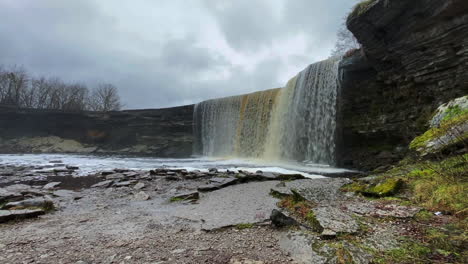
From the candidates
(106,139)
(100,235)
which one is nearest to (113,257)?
(100,235)

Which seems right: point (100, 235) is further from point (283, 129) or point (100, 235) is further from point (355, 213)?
point (283, 129)

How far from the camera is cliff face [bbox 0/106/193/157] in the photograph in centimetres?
3102

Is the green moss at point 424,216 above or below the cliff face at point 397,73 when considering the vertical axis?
below

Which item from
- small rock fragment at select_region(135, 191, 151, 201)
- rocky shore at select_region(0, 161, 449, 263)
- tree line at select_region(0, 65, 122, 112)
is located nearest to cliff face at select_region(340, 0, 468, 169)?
rocky shore at select_region(0, 161, 449, 263)

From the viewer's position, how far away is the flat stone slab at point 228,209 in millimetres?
3099

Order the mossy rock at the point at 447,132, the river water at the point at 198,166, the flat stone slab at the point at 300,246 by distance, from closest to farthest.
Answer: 1. the flat stone slab at the point at 300,246
2. the mossy rock at the point at 447,132
3. the river water at the point at 198,166

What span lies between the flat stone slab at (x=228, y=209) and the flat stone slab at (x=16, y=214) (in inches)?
89.5

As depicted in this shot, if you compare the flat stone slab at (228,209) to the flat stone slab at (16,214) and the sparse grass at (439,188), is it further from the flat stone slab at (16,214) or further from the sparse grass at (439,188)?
the flat stone slab at (16,214)

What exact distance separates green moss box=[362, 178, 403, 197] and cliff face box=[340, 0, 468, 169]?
8.84 metres

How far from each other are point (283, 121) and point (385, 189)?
14.8 m

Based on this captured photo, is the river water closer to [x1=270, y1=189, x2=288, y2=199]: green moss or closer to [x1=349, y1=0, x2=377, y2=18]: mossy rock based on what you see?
[x1=270, y1=189, x2=288, y2=199]: green moss

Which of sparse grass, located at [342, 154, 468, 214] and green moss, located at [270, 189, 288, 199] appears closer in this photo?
sparse grass, located at [342, 154, 468, 214]

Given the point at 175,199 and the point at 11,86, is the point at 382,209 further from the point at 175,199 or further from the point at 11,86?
the point at 11,86

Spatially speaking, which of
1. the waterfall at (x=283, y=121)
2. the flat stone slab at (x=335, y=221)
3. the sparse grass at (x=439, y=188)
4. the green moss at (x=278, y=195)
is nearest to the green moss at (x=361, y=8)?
the waterfall at (x=283, y=121)
